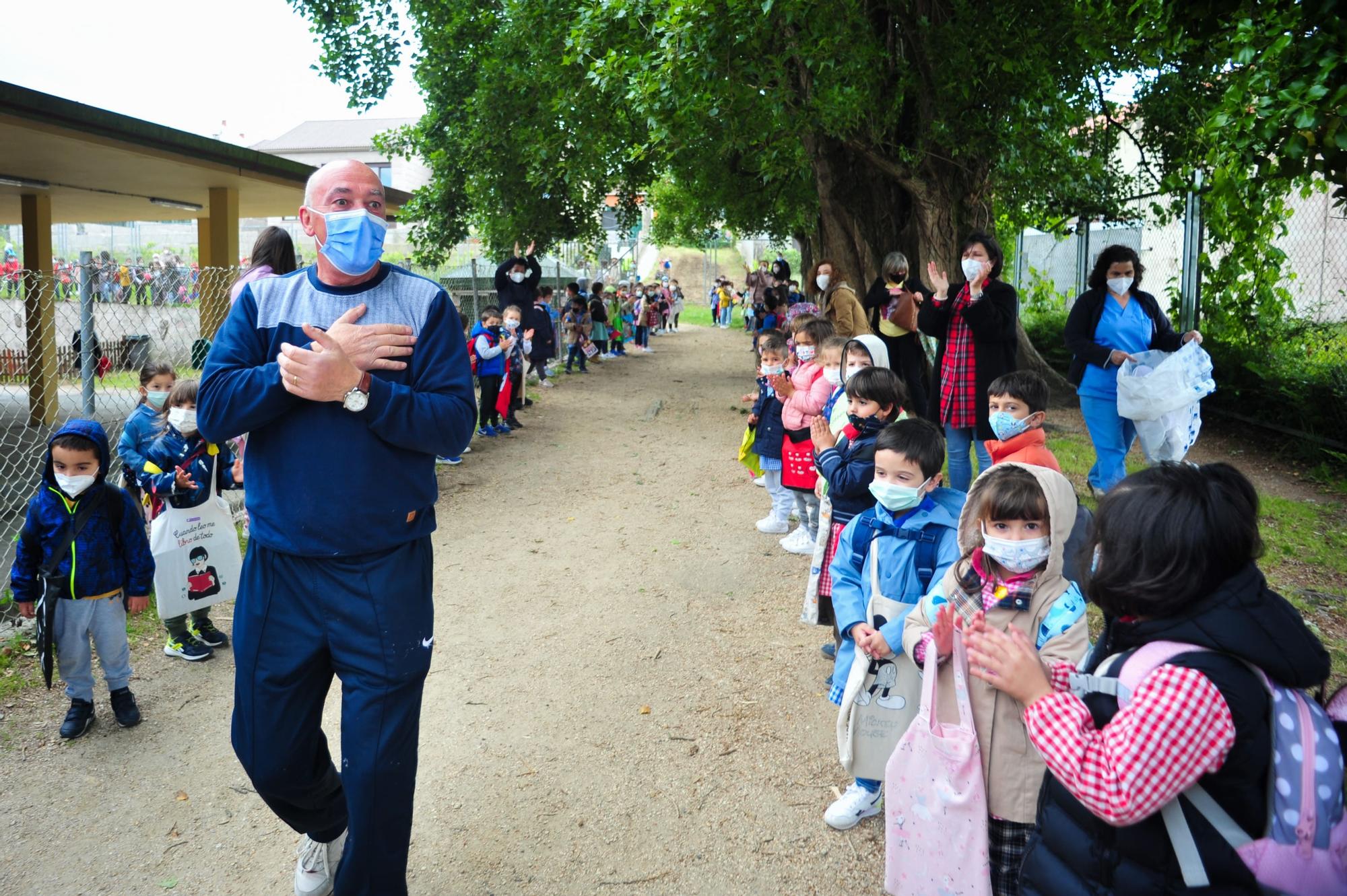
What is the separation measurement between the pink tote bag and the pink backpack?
0.89 m

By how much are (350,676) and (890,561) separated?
5.77ft

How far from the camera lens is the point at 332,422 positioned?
2693 mm

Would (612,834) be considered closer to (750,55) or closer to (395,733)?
(395,733)

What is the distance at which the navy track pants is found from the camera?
9.03 ft

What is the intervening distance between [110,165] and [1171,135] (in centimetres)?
1201

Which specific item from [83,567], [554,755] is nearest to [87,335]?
[83,567]

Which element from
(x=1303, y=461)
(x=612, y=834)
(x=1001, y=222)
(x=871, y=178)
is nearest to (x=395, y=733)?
(x=612, y=834)

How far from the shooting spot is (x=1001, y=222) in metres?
16.1

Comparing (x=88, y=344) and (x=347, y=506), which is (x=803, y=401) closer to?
(x=347, y=506)

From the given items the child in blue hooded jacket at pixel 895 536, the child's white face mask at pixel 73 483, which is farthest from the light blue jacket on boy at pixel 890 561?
the child's white face mask at pixel 73 483

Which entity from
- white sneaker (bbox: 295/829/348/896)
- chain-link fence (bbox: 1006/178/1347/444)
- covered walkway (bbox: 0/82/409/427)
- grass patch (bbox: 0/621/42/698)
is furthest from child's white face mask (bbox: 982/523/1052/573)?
covered walkway (bbox: 0/82/409/427)

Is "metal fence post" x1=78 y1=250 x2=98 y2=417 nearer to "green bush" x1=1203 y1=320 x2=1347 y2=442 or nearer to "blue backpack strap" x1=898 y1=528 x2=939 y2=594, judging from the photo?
"blue backpack strap" x1=898 y1=528 x2=939 y2=594

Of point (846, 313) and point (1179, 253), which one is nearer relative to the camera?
point (846, 313)

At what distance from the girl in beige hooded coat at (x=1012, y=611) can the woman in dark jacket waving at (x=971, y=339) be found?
12.5 feet
